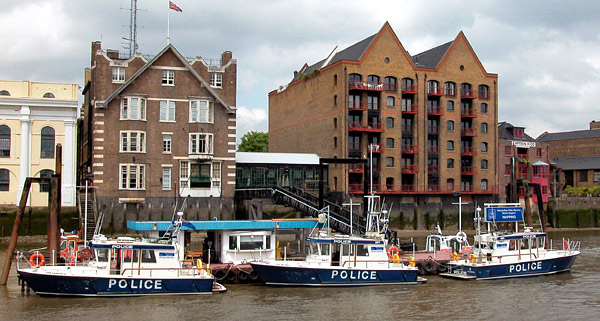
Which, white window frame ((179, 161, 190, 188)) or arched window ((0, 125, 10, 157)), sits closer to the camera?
white window frame ((179, 161, 190, 188))

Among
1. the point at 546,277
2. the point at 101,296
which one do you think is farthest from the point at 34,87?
the point at 546,277

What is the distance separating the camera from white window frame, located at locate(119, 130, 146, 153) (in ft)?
195

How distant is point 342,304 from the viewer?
31.6 meters

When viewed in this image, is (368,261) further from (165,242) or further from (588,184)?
(588,184)

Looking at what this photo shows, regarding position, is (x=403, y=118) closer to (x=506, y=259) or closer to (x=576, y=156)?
(x=506, y=259)

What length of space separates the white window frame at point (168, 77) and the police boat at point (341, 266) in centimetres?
2941

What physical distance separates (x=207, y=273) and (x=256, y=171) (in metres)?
33.5

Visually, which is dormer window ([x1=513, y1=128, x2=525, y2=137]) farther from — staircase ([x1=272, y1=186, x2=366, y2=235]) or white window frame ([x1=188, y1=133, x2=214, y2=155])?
white window frame ([x1=188, y1=133, x2=214, y2=155])

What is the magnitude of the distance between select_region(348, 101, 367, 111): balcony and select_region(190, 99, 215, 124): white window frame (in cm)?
1760

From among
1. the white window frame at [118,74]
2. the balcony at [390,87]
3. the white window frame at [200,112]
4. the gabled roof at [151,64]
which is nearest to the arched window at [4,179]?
the gabled roof at [151,64]

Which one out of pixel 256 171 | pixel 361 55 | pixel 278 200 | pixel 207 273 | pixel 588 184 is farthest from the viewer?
pixel 588 184

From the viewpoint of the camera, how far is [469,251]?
42344mm

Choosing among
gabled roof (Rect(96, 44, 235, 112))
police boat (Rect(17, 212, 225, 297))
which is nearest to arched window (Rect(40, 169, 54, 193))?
gabled roof (Rect(96, 44, 235, 112))

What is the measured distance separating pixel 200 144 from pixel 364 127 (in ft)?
65.8
